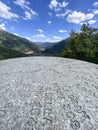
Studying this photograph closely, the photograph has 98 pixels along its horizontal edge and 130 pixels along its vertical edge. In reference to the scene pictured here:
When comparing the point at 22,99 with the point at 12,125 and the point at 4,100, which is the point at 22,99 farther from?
the point at 12,125

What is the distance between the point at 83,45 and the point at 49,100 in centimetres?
3590

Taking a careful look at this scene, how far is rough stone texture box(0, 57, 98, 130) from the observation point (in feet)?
14.4

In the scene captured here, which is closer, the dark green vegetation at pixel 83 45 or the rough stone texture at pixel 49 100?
the rough stone texture at pixel 49 100

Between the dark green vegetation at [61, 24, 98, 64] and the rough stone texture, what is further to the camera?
the dark green vegetation at [61, 24, 98, 64]

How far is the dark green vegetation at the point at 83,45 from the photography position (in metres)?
37.7

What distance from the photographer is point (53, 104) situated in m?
5.09

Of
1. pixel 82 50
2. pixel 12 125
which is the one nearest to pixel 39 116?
pixel 12 125

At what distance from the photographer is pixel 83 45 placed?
39469 mm

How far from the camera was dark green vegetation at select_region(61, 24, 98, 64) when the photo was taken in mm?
37656

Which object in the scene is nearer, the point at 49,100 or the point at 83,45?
the point at 49,100

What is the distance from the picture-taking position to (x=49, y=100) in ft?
17.3

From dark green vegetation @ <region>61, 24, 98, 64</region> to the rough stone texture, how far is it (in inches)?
1201

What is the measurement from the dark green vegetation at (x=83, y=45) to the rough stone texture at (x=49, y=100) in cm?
3051

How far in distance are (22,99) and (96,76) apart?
389cm
